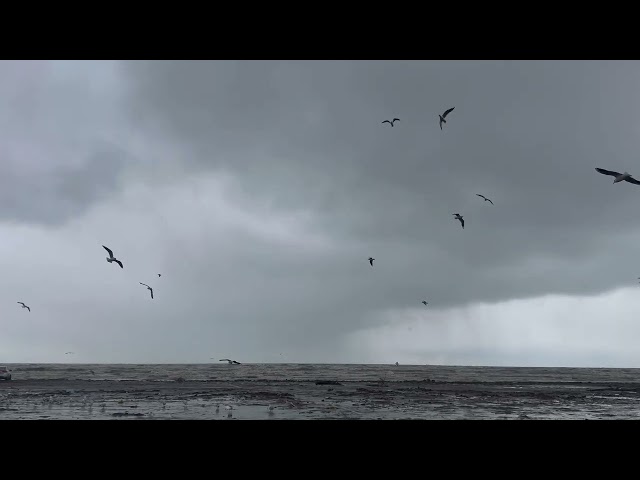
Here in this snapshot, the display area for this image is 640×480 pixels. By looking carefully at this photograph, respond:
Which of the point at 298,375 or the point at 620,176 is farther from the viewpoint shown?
the point at 298,375

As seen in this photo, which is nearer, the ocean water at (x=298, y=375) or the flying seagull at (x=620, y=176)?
the flying seagull at (x=620, y=176)

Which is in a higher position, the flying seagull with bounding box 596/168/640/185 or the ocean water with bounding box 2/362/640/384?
the flying seagull with bounding box 596/168/640/185

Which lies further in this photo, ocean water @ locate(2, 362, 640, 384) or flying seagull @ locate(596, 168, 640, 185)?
ocean water @ locate(2, 362, 640, 384)

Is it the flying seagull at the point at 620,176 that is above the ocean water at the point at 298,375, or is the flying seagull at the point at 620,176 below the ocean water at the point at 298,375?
above

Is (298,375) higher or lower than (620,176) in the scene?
lower
